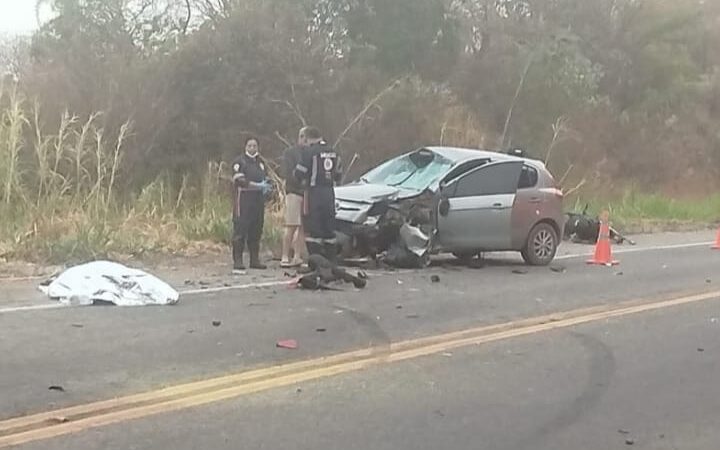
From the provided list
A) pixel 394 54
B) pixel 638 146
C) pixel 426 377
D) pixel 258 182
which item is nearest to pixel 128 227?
pixel 258 182

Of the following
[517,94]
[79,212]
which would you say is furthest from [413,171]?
[517,94]

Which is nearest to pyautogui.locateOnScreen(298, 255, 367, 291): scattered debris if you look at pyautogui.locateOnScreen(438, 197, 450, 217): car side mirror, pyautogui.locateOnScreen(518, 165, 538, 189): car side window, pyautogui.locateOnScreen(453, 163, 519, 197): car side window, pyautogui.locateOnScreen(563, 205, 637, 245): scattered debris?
pyautogui.locateOnScreen(438, 197, 450, 217): car side mirror

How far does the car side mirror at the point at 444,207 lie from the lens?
14.1m

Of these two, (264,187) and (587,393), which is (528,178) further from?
(587,393)

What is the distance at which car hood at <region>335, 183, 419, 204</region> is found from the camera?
1405 centimetres

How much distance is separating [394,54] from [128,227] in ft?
52.5

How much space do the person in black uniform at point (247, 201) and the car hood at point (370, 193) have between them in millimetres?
1203

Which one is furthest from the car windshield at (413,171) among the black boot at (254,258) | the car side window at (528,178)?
the black boot at (254,258)

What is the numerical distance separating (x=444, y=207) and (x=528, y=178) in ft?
5.41

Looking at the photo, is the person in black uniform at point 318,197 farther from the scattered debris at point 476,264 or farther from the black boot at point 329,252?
the scattered debris at point 476,264

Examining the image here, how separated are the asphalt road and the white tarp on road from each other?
30 cm

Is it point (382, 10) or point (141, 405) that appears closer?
point (141, 405)

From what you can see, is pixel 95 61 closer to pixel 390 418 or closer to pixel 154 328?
pixel 154 328

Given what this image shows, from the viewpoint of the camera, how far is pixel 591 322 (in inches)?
393
